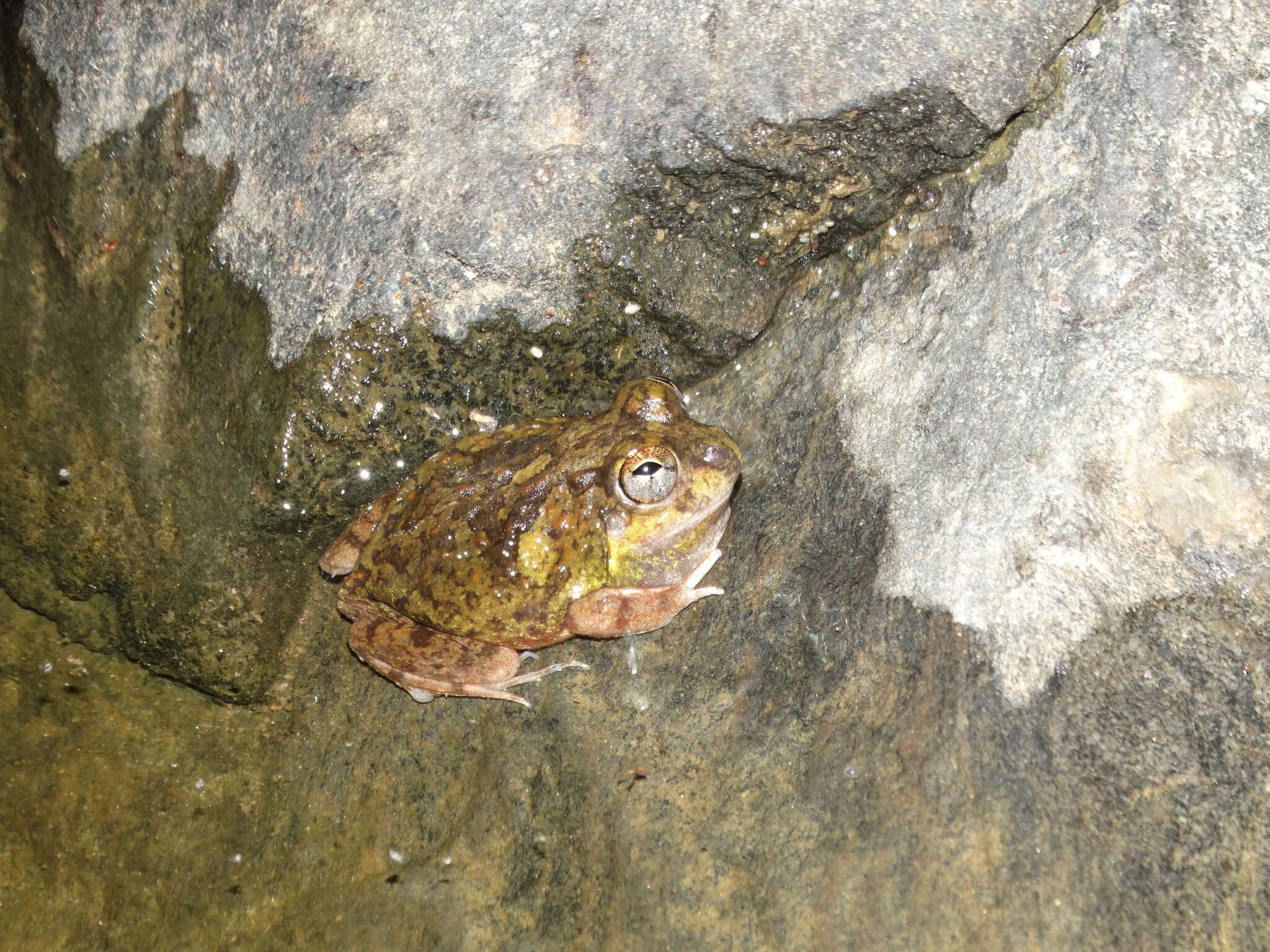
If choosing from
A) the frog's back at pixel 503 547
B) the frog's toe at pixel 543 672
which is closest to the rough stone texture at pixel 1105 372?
the frog's back at pixel 503 547

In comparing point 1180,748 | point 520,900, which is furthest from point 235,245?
point 1180,748

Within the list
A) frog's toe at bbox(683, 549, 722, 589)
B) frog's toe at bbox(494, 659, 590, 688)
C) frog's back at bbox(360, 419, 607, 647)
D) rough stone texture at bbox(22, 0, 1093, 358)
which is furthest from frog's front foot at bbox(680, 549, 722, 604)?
rough stone texture at bbox(22, 0, 1093, 358)

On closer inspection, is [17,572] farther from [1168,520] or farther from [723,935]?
[1168,520]

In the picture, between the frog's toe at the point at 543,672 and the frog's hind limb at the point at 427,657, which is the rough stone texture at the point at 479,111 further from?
the frog's toe at the point at 543,672

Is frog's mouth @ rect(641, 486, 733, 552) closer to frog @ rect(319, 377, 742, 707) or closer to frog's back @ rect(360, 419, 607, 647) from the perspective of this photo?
frog @ rect(319, 377, 742, 707)

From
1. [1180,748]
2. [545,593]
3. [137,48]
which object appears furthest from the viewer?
[137,48]

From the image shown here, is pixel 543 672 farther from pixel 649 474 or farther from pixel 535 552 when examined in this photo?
pixel 649 474
